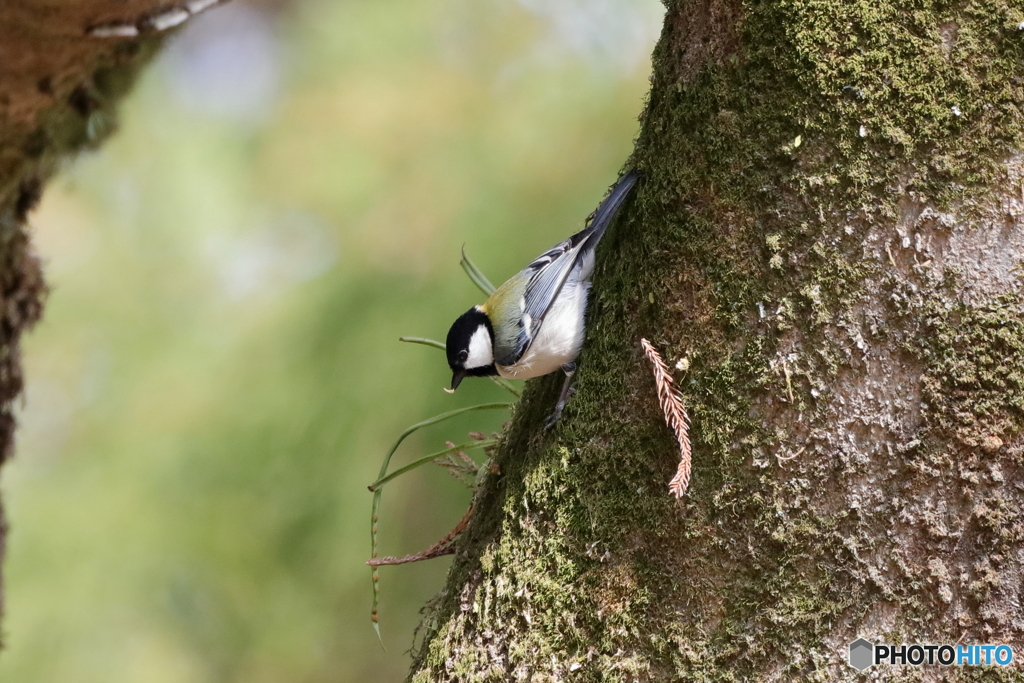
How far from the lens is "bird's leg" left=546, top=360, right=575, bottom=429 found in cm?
156

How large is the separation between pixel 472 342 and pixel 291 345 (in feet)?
6.79

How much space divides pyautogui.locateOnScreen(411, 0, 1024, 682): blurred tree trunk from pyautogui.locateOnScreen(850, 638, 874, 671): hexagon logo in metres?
0.01

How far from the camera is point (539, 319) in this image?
79.3 inches

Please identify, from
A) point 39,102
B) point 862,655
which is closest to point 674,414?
point 862,655

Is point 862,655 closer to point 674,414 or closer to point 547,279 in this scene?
point 674,414

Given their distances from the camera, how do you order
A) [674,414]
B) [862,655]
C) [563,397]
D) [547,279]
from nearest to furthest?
1. [862,655]
2. [674,414]
3. [563,397]
4. [547,279]

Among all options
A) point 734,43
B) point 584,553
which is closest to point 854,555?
point 584,553

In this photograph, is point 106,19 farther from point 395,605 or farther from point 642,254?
point 395,605

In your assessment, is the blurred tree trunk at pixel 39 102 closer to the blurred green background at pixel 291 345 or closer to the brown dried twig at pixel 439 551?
the blurred green background at pixel 291 345

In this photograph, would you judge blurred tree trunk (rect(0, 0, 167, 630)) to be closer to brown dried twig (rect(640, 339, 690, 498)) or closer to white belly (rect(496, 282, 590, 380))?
white belly (rect(496, 282, 590, 380))

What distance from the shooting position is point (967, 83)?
3.89 ft

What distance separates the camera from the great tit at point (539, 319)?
170 centimetres

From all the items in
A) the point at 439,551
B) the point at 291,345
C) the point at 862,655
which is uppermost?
the point at 862,655

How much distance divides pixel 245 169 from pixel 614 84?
2.31m
